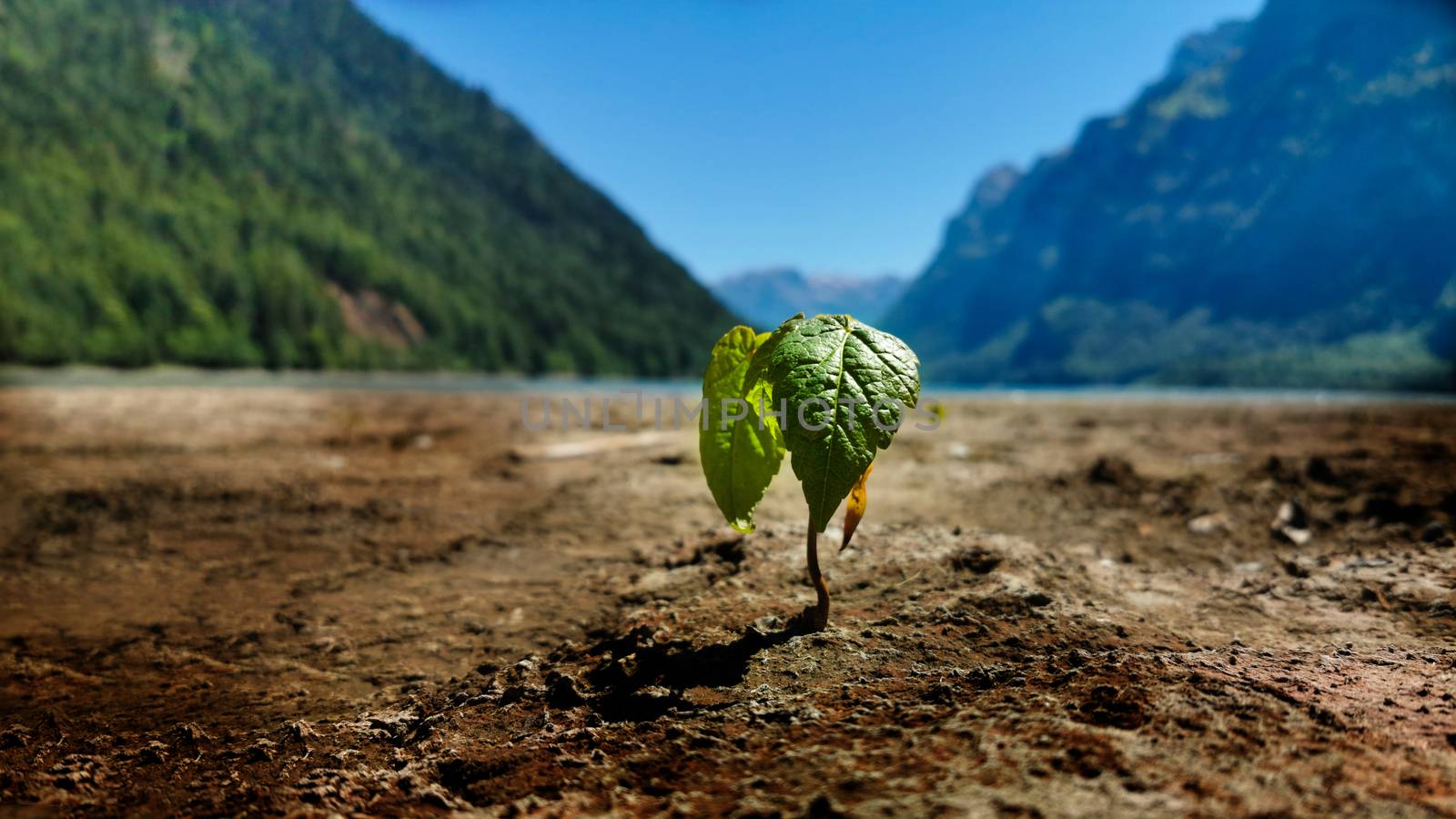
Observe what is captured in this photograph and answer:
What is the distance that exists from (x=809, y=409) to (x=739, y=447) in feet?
1.35

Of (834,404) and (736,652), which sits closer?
(834,404)

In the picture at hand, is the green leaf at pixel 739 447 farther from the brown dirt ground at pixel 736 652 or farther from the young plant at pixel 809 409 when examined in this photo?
the brown dirt ground at pixel 736 652

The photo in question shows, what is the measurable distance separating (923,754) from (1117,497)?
5.05m

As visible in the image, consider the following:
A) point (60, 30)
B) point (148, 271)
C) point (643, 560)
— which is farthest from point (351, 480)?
point (60, 30)

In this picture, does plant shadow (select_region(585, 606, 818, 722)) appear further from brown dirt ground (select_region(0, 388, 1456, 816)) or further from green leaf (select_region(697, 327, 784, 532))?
green leaf (select_region(697, 327, 784, 532))

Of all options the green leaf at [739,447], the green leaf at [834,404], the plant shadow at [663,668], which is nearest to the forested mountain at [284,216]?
the plant shadow at [663,668]

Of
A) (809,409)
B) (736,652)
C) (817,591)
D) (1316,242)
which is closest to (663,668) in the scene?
(736,652)

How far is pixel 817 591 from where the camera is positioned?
2.39m

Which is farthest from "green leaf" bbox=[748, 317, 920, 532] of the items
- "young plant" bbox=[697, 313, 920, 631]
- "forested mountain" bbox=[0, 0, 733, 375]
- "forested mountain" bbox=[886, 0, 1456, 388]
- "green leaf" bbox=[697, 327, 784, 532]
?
"forested mountain" bbox=[886, 0, 1456, 388]

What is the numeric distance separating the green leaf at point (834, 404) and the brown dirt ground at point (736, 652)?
0.65 metres

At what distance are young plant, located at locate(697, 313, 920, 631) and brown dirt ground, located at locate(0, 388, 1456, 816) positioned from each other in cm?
59

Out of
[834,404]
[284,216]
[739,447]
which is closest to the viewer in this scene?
[834,404]

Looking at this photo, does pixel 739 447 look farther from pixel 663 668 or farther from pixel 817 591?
pixel 663 668

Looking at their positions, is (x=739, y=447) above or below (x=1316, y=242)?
below
